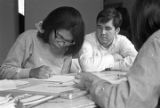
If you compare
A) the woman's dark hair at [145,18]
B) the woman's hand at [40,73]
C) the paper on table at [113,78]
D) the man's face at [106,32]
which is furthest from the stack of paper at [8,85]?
the man's face at [106,32]

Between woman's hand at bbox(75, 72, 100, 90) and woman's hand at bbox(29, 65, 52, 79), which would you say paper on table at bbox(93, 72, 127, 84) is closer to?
woman's hand at bbox(75, 72, 100, 90)

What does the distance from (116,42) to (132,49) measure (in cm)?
19

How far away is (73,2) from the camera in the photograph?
14.2ft

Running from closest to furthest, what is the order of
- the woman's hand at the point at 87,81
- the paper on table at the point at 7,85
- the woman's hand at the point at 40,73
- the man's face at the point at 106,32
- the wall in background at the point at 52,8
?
the woman's hand at the point at 87,81
the paper on table at the point at 7,85
the woman's hand at the point at 40,73
the man's face at the point at 106,32
the wall in background at the point at 52,8

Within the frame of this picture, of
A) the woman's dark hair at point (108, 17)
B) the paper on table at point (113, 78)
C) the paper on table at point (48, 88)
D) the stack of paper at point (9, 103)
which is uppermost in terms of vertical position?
the woman's dark hair at point (108, 17)

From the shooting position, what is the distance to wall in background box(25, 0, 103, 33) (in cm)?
402

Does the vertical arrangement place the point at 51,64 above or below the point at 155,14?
below

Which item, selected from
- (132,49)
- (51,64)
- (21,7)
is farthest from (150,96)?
(21,7)

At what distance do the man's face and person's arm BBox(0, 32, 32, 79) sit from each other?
88 cm

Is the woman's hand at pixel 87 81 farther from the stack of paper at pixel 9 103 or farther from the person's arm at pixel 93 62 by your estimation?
the person's arm at pixel 93 62

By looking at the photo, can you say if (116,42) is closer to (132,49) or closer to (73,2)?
(132,49)

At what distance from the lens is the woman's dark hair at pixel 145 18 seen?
118 centimetres

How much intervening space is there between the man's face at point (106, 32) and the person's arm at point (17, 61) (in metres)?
0.88

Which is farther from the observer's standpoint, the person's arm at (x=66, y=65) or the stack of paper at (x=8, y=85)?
the person's arm at (x=66, y=65)
